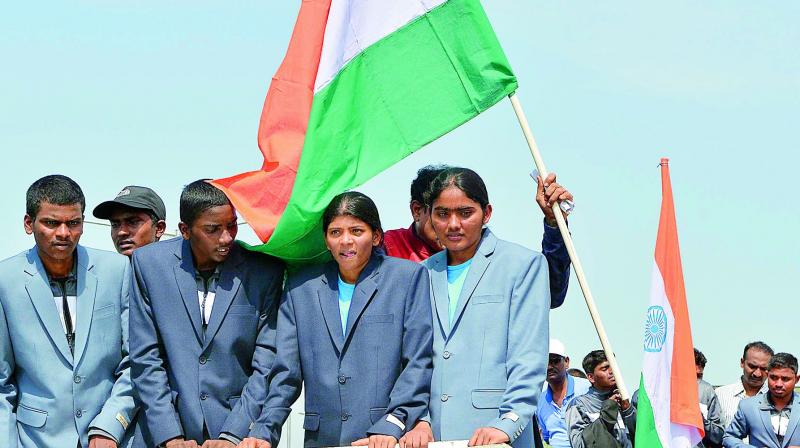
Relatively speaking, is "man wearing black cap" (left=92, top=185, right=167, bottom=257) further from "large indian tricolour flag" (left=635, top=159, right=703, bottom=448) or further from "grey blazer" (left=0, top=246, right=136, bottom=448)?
"large indian tricolour flag" (left=635, top=159, right=703, bottom=448)

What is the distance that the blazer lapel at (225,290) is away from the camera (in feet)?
22.1

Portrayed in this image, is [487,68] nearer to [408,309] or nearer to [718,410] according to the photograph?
[408,309]

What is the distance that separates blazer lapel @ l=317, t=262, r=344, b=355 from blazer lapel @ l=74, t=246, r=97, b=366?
1364mm

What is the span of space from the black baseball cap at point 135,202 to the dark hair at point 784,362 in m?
7.21

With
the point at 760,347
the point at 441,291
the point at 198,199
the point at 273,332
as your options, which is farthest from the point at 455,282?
the point at 760,347

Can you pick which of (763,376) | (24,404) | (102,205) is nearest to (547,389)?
(763,376)

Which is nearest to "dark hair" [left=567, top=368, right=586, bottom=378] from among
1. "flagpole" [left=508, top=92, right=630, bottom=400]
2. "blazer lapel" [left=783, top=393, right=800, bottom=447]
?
"blazer lapel" [left=783, top=393, right=800, bottom=447]

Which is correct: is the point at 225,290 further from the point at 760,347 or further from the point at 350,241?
the point at 760,347

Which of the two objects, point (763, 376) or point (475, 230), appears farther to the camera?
point (763, 376)

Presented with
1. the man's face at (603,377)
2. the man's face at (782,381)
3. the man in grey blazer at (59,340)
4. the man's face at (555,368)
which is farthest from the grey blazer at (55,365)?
the man's face at (782,381)

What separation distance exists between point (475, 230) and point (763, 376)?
8317mm

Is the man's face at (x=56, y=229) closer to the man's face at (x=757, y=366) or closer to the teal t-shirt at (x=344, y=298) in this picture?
the teal t-shirt at (x=344, y=298)

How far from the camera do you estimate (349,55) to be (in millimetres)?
7492

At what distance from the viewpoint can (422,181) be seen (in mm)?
8164
